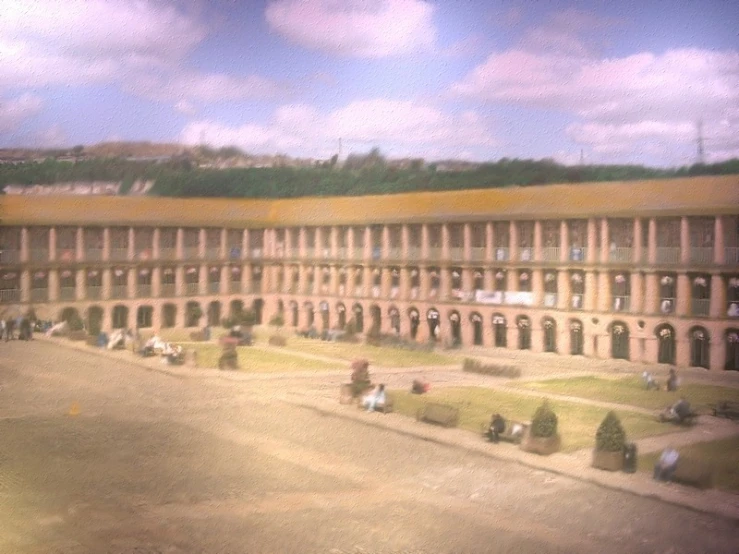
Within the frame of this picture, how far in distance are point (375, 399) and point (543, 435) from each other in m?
2.92

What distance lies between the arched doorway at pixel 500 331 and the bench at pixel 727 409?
3441mm

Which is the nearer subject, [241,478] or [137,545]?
[137,545]

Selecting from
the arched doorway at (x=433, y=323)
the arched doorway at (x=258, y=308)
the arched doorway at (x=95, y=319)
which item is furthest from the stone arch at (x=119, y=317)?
the arched doorway at (x=433, y=323)

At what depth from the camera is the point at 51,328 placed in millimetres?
15703

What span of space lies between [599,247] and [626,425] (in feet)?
9.85

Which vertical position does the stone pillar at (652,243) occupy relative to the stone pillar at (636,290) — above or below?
above

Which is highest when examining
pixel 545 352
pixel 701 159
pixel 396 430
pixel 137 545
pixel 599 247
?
pixel 701 159

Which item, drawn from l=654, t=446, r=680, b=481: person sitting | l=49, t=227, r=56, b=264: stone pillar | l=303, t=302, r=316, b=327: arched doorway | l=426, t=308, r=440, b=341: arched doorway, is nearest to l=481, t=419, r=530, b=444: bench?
l=654, t=446, r=680, b=481: person sitting

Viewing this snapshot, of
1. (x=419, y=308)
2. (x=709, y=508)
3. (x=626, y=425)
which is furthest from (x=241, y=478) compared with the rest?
(x=709, y=508)

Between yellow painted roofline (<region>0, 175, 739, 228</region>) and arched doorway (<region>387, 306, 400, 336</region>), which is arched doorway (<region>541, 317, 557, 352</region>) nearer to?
yellow painted roofline (<region>0, 175, 739, 228</region>)

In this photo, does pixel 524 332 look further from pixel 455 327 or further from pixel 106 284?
pixel 106 284

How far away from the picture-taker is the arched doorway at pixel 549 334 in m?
15.0

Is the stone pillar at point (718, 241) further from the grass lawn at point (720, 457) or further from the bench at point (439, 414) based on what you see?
the bench at point (439, 414)

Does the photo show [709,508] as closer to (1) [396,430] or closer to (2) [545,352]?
(2) [545,352]
